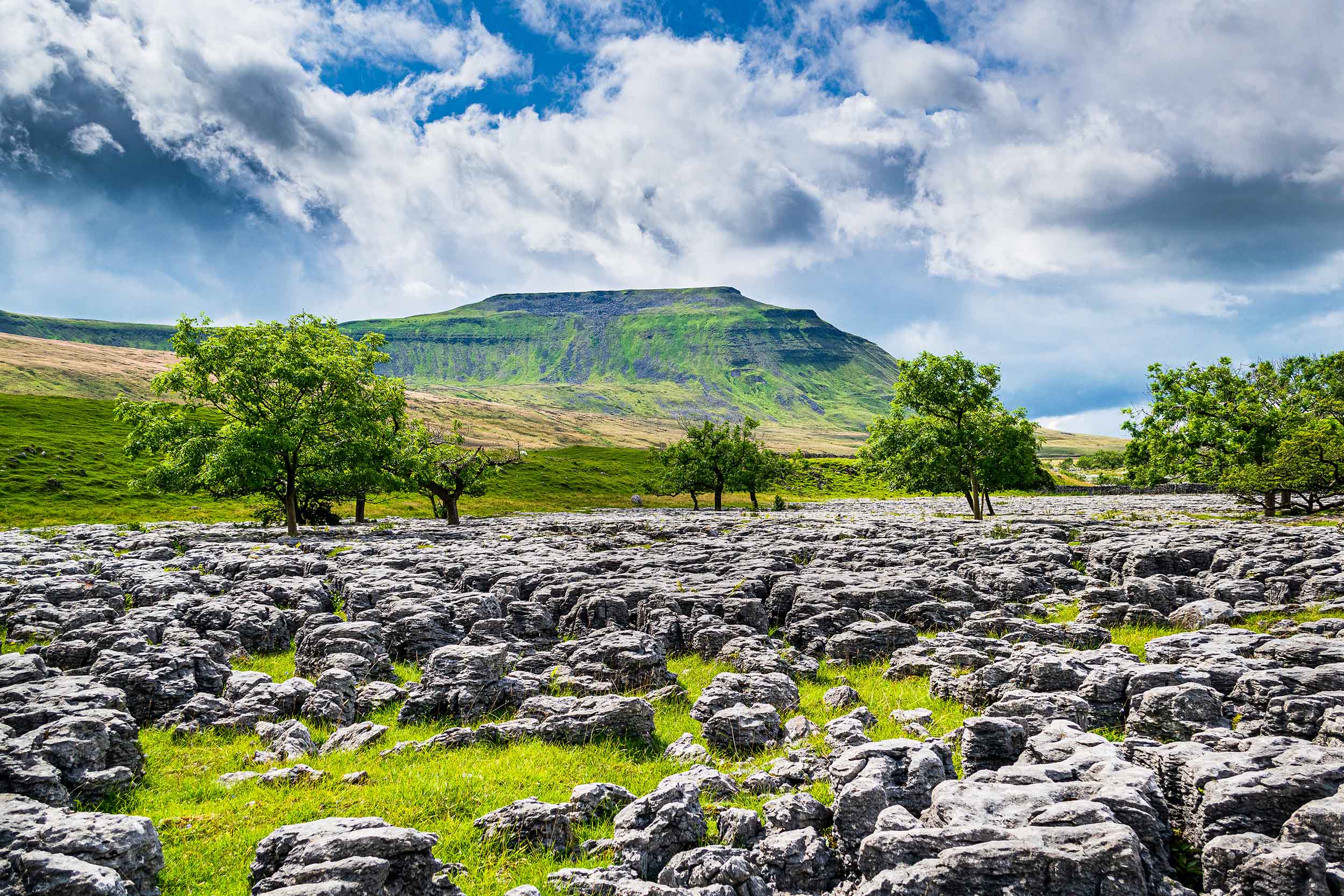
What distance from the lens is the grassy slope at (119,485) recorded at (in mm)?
74250

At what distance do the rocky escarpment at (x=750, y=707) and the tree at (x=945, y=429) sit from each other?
32961 millimetres

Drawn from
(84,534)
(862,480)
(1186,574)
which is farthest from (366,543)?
(862,480)

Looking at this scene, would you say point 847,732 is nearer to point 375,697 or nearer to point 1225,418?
point 375,697

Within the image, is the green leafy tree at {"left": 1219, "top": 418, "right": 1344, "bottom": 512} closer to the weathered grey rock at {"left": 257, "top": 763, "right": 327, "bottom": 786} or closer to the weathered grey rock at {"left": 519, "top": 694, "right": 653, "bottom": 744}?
the weathered grey rock at {"left": 519, "top": 694, "right": 653, "bottom": 744}

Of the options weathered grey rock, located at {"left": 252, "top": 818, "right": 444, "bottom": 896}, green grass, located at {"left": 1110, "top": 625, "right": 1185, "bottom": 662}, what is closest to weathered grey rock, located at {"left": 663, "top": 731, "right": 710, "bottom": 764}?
weathered grey rock, located at {"left": 252, "top": 818, "right": 444, "bottom": 896}

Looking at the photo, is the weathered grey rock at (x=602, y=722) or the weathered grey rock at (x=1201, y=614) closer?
the weathered grey rock at (x=602, y=722)

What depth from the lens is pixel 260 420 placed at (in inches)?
A: 1796

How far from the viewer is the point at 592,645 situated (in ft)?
50.8

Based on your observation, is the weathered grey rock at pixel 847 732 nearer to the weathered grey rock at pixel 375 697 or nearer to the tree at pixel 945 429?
the weathered grey rock at pixel 375 697

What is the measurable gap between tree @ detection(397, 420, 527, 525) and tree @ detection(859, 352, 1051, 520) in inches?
1542

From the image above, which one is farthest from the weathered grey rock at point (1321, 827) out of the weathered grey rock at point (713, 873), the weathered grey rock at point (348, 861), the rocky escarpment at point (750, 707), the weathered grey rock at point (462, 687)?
the weathered grey rock at point (462, 687)

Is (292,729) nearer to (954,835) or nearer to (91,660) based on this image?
(91,660)

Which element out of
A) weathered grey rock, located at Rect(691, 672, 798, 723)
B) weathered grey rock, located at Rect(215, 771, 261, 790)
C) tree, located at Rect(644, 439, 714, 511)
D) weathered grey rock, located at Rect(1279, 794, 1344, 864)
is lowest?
weathered grey rock, located at Rect(215, 771, 261, 790)

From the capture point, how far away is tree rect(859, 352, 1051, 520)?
60312 mm
